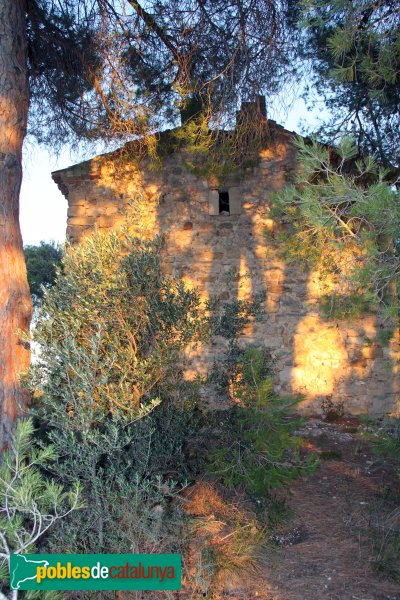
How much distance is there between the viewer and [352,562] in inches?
150

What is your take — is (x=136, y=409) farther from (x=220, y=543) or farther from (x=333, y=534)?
(x=333, y=534)

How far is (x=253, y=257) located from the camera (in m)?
8.05

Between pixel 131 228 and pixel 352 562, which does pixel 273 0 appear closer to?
pixel 131 228

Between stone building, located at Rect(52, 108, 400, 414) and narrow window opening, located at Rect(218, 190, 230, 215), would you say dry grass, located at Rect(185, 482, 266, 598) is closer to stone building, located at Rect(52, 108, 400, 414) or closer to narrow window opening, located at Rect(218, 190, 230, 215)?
stone building, located at Rect(52, 108, 400, 414)

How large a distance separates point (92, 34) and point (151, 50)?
2.42ft

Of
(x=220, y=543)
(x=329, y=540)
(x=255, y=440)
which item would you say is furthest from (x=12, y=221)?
(x=329, y=540)

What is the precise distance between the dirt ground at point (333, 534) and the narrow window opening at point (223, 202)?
3622mm

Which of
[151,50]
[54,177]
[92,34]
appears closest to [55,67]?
[92,34]

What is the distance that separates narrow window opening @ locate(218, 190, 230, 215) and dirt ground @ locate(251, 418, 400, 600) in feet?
11.9

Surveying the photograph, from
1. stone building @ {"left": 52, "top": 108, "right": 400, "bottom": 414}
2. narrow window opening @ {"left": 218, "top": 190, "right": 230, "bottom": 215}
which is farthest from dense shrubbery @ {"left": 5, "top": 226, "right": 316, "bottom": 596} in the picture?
narrow window opening @ {"left": 218, "top": 190, "right": 230, "bottom": 215}

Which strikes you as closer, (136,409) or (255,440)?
(136,409)

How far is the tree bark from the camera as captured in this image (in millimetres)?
4586

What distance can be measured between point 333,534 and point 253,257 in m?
4.52

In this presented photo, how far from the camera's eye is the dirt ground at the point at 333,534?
3523 mm
